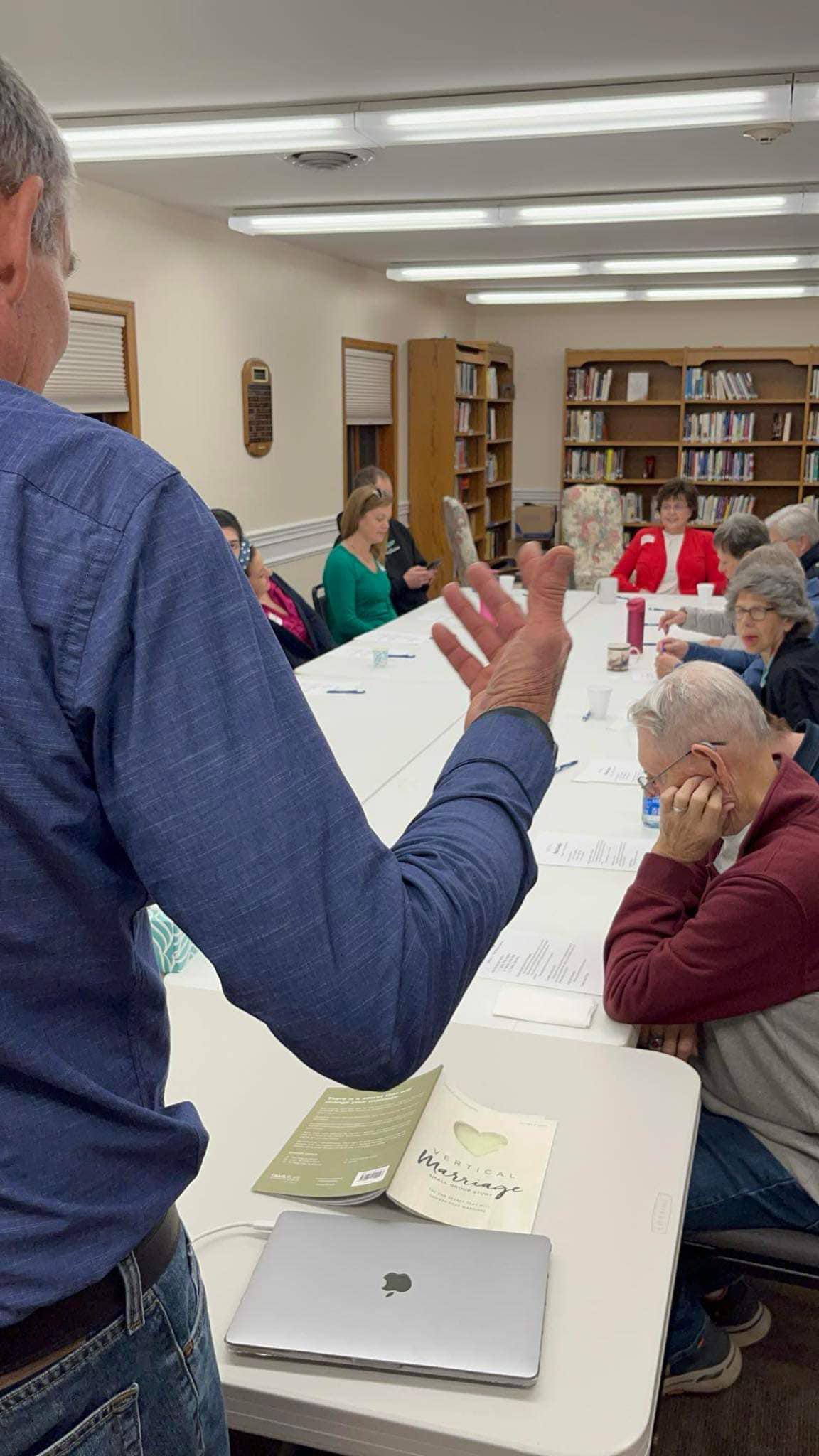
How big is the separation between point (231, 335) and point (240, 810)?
6379 millimetres

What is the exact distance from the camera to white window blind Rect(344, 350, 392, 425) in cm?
812

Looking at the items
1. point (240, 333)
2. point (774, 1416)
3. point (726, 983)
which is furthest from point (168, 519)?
point (240, 333)

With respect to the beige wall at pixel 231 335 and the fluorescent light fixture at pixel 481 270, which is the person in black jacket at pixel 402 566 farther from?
the fluorescent light fixture at pixel 481 270

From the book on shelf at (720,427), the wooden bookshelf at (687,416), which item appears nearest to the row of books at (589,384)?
the wooden bookshelf at (687,416)

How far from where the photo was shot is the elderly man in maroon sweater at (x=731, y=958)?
5.44 feet

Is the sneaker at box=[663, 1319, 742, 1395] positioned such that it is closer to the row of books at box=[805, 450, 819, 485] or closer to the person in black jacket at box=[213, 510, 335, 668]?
the person in black jacket at box=[213, 510, 335, 668]

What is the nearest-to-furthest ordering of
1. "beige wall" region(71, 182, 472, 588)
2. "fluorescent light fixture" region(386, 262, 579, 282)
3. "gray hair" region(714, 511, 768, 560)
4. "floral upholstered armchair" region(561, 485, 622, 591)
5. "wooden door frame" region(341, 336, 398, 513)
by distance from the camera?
"gray hair" region(714, 511, 768, 560), "beige wall" region(71, 182, 472, 588), "fluorescent light fixture" region(386, 262, 579, 282), "wooden door frame" region(341, 336, 398, 513), "floral upholstered armchair" region(561, 485, 622, 591)

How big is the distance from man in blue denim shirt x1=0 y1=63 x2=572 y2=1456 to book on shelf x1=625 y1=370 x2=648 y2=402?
10.1 meters

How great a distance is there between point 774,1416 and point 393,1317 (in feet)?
4.38

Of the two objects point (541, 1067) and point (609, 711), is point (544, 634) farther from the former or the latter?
point (609, 711)

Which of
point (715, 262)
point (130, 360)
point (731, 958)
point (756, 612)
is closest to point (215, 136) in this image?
point (130, 360)

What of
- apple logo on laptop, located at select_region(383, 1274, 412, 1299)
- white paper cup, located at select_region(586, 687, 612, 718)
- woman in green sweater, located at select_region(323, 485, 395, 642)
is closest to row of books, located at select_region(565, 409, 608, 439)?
woman in green sweater, located at select_region(323, 485, 395, 642)

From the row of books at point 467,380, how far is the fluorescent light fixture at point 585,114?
558cm

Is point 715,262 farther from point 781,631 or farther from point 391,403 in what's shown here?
point 781,631
